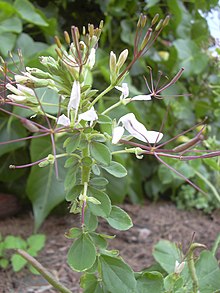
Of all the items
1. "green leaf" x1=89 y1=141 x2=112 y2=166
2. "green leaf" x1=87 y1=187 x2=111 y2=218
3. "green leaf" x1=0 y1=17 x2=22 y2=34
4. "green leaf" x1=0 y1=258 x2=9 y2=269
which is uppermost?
"green leaf" x1=89 y1=141 x2=112 y2=166

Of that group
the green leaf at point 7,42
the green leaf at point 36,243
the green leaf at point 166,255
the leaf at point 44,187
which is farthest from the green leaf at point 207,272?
the green leaf at point 7,42

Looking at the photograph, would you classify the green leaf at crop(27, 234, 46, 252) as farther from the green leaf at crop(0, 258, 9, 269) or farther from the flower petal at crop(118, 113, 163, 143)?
the flower petal at crop(118, 113, 163, 143)

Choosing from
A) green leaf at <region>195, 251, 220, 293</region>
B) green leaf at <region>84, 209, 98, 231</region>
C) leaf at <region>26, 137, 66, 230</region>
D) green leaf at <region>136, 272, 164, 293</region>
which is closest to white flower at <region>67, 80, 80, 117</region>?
green leaf at <region>84, 209, 98, 231</region>

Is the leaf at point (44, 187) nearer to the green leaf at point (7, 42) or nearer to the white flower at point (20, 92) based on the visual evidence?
the green leaf at point (7, 42)

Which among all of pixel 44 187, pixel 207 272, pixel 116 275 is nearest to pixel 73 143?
pixel 116 275

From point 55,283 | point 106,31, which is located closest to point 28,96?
point 55,283

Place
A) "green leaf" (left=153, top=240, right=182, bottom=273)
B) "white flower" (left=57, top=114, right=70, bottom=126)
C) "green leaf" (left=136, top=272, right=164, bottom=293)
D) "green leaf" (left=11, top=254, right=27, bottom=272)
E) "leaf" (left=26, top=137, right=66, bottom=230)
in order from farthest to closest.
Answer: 1. "leaf" (left=26, top=137, right=66, bottom=230)
2. "green leaf" (left=11, top=254, right=27, bottom=272)
3. "green leaf" (left=153, top=240, right=182, bottom=273)
4. "green leaf" (left=136, top=272, right=164, bottom=293)
5. "white flower" (left=57, top=114, right=70, bottom=126)

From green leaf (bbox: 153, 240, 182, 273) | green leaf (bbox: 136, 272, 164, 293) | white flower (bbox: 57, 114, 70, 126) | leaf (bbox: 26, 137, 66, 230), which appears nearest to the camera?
white flower (bbox: 57, 114, 70, 126)
